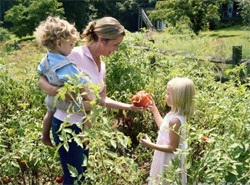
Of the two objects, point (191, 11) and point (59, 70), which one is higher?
point (59, 70)

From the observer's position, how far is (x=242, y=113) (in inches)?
82.1

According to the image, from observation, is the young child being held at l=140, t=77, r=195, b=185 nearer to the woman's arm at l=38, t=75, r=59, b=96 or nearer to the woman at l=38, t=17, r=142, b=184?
the woman at l=38, t=17, r=142, b=184

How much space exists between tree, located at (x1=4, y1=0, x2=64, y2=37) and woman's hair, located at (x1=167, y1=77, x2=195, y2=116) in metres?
22.8

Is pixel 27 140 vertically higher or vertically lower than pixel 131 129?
higher

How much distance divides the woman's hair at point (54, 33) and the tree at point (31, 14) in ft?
74.6

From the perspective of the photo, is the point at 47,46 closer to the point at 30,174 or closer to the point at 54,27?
the point at 54,27

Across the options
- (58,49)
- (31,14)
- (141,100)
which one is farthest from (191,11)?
(58,49)

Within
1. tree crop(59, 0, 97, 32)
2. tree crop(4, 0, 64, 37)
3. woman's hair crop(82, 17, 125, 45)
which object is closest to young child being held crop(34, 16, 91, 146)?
woman's hair crop(82, 17, 125, 45)

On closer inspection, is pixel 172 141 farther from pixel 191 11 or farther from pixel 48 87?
pixel 191 11

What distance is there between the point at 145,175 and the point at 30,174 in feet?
2.99

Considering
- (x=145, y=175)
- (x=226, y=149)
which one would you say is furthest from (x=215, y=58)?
(x=226, y=149)

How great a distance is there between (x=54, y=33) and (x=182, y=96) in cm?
76

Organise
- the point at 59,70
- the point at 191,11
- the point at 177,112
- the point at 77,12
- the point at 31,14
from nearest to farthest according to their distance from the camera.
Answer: the point at 59,70, the point at 177,112, the point at 191,11, the point at 31,14, the point at 77,12

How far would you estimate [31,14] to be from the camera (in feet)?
82.1
